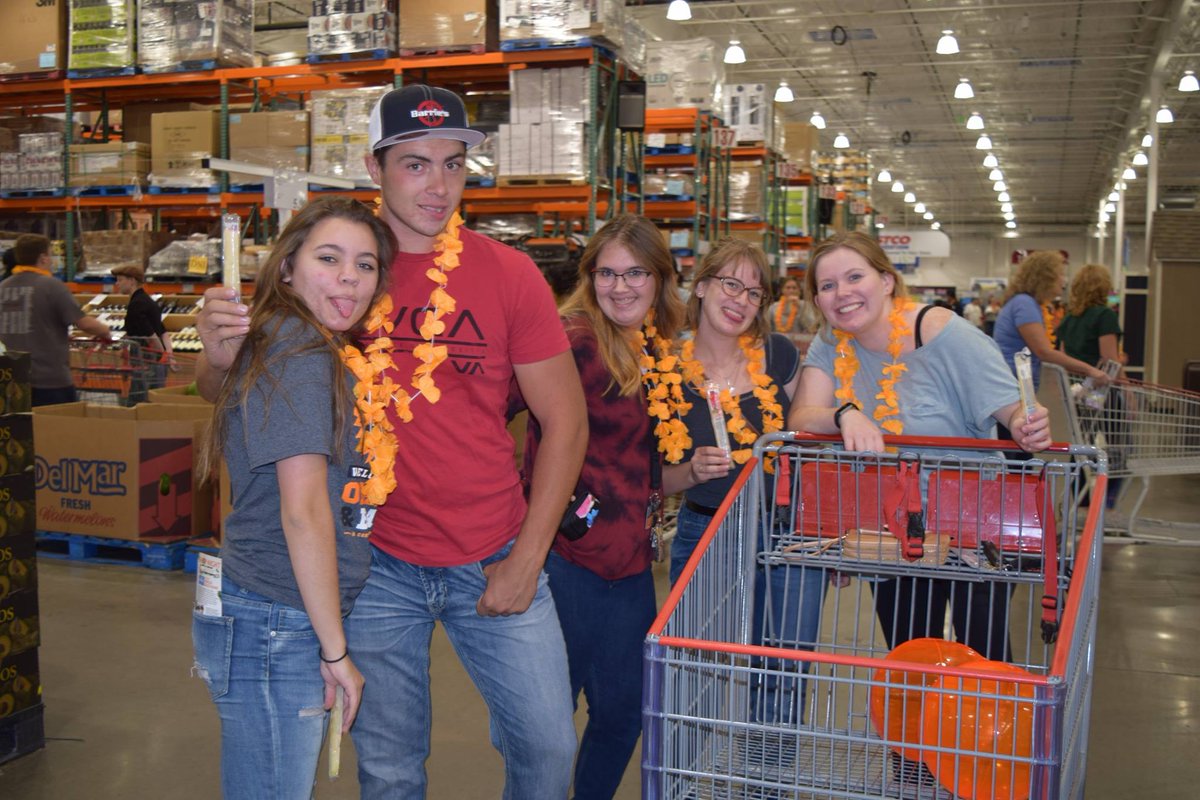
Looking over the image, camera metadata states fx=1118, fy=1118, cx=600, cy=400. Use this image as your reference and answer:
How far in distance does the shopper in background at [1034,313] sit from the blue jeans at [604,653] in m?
4.47

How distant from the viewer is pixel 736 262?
2900 mm

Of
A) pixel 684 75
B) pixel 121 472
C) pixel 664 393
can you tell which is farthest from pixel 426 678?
pixel 684 75

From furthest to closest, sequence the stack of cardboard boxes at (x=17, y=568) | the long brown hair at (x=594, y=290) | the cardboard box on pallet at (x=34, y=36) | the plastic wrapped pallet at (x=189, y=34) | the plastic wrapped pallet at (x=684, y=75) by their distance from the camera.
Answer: the plastic wrapped pallet at (x=684, y=75) < the cardboard box on pallet at (x=34, y=36) < the plastic wrapped pallet at (x=189, y=34) < the stack of cardboard boxes at (x=17, y=568) < the long brown hair at (x=594, y=290)

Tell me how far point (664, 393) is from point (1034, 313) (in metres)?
4.37

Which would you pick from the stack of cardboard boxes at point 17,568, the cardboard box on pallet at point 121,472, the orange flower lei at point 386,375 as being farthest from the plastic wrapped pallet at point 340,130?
the orange flower lei at point 386,375

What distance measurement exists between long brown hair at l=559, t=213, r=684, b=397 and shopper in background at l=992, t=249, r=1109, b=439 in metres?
4.30

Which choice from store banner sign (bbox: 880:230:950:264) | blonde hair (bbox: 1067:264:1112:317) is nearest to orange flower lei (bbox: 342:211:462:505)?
blonde hair (bbox: 1067:264:1112:317)

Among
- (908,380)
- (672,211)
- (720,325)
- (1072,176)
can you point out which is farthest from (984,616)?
(1072,176)

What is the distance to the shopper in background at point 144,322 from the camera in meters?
8.11

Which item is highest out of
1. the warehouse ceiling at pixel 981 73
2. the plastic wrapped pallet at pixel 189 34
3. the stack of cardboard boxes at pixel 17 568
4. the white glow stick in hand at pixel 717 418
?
the warehouse ceiling at pixel 981 73

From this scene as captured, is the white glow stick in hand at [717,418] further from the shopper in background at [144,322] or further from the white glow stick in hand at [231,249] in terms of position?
the shopper in background at [144,322]

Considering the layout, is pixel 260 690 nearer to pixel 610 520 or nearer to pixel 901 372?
pixel 610 520

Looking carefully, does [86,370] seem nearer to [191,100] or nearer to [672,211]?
[191,100]

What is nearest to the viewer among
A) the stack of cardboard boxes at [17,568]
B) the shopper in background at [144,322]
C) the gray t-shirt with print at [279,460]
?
the gray t-shirt with print at [279,460]
